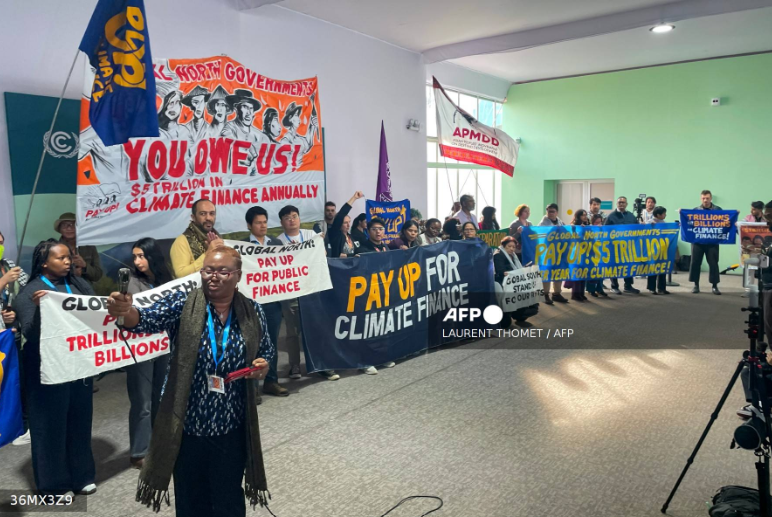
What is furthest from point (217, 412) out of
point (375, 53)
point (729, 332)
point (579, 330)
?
point (375, 53)

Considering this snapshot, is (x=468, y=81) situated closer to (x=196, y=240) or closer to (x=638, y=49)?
(x=638, y=49)

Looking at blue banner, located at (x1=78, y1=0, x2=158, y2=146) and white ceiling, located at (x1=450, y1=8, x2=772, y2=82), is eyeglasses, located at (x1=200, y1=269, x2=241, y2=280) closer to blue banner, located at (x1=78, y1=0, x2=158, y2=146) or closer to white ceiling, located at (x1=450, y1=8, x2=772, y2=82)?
blue banner, located at (x1=78, y1=0, x2=158, y2=146)

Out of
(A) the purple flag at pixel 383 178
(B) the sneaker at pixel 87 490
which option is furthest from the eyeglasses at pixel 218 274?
(A) the purple flag at pixel 383 178

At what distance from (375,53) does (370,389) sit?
6.82 m

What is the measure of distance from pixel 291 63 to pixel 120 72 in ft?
14.5

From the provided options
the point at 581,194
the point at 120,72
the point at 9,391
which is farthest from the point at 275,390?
the point at 581,194

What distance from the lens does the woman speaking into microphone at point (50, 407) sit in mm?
3420

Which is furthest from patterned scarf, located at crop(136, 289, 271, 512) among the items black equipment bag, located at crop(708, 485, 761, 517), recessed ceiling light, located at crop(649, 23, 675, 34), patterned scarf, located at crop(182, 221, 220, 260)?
recessed ceiling light, located at crop(649, 23, 675, 34)

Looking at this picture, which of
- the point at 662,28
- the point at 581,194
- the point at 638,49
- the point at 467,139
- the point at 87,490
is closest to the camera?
the point at 87,490

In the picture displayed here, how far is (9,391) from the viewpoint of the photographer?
3.42 meters

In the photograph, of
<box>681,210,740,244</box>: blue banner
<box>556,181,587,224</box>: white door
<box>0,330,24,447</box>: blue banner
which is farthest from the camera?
<box>556,181,587,224</box>: white door

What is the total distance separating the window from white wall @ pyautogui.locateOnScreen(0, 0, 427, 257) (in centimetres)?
229

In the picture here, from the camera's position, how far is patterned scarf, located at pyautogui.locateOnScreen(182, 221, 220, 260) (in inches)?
187

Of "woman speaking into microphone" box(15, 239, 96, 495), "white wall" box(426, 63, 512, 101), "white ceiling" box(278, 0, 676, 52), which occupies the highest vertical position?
"white wall" box(426, 63, 512, 101)
